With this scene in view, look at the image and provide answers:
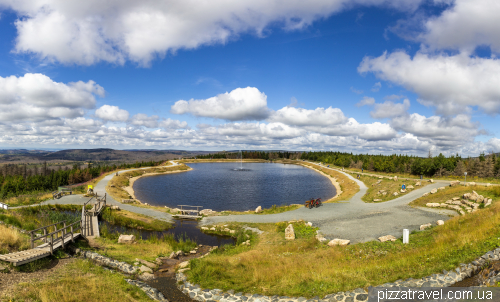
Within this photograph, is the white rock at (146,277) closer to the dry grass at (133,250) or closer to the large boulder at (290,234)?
the dry grass at (133,250)

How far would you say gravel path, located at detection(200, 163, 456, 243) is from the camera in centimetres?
1975

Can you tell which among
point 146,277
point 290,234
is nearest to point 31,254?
point 146,277

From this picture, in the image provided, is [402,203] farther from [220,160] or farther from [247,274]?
[220,160]

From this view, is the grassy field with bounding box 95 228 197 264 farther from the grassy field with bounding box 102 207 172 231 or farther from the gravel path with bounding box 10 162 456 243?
the gravel path with bounding box 10 162 456 243

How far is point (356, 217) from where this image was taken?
25016 mm

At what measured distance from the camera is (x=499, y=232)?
Result: 12.9 m

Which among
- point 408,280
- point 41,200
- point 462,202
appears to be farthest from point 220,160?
point 408,280

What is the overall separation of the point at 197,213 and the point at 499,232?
27257 mm

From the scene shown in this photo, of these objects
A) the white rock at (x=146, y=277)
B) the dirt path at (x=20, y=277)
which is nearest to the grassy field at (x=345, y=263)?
the white rock at (x=146, y=277)

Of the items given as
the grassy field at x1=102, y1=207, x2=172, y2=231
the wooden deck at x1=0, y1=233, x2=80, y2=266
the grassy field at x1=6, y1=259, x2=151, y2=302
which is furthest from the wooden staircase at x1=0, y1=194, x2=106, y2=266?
the grassy field at x1=102, y1=207, x2=172, y2=231

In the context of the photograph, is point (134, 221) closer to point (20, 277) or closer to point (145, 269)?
point (145, 269)

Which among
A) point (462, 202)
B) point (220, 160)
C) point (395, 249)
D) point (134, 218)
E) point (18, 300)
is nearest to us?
point (18, 300)

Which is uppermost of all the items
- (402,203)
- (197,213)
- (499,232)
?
(499,232)

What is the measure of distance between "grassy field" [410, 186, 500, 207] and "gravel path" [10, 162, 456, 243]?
5.45ft
